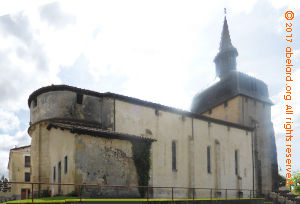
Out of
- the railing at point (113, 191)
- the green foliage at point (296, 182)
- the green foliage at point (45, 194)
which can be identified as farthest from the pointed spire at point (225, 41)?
the green foliage at point (45, 194)

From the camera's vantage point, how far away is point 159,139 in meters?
25.9

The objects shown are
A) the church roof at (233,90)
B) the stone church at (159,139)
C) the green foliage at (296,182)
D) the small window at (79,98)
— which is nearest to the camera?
the stone church at (159,139)

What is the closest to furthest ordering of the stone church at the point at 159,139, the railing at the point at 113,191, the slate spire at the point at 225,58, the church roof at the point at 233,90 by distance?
the railing at the point at 113,191 → the stone church at the point at 159,139 → the church roof at the point at 233,90 → the slate spire at the point at 225,58

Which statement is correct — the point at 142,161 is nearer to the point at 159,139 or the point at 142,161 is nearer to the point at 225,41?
the point at 159,139

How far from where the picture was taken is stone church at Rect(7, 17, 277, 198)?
729 inches

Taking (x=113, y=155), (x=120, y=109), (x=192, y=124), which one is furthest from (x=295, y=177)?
(x=113, y=155)

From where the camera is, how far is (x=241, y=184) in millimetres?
32438

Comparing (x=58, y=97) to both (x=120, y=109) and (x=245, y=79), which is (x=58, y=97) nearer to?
(x=120, y=109)

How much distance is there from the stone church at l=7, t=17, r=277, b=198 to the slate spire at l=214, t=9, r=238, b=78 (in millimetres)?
120

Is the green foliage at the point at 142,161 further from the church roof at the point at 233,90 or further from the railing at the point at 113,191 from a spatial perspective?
the church roof at the point at 233,90

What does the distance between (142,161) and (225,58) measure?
945 inches

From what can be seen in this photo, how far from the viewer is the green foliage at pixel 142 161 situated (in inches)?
784

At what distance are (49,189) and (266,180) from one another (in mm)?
24469

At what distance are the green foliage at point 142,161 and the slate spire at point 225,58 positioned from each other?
21100mm
